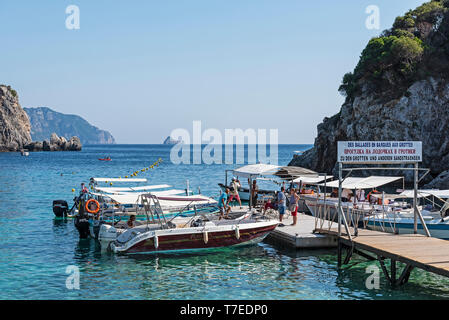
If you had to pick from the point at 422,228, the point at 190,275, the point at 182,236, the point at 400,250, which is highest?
the point at 400,250

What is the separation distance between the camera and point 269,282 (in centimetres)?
1786

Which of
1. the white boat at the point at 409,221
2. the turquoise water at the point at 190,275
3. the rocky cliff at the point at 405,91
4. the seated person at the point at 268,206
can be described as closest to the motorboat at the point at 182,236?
the turquoise water at the point at 190,275

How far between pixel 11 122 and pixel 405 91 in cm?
14879

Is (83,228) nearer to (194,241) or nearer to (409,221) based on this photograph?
(194,241)

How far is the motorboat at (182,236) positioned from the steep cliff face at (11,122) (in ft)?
533

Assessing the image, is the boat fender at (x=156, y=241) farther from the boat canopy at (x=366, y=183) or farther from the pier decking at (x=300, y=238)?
the boat canopy at (x=366, y=183)

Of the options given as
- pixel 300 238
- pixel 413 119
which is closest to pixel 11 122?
pixel 413 119

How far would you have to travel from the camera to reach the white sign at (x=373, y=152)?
63.4ft

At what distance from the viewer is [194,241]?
2200 centimetres

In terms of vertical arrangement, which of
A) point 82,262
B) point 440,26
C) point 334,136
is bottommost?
point 82,262
